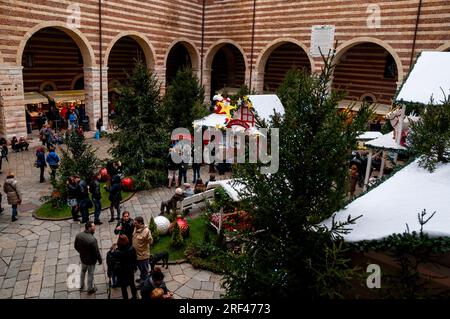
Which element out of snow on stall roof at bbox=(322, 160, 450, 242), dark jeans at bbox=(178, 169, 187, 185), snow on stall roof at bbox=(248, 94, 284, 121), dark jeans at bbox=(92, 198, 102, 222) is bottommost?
dark jeans at bbox=(92, 198, 102, 222)

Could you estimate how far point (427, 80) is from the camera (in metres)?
8.95

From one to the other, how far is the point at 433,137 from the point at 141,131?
9.28m

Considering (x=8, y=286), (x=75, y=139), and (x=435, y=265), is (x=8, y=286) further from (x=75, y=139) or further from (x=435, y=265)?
(x=435, y=265)

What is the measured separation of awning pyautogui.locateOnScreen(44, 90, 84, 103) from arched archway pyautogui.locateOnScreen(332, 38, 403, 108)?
607 inches

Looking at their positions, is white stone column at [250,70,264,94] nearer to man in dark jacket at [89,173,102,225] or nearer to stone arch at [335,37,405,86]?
stone arch at [335,37,405,86]

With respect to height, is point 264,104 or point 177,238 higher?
point 264,104

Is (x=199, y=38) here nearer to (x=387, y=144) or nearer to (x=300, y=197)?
(x=387, y=144)

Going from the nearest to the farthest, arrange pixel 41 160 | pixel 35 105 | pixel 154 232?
pixel 154 232 < pixel 41 160 < pixel 35 105

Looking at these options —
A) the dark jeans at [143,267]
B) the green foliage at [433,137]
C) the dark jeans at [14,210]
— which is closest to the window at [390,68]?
the green foliage at [433,137]

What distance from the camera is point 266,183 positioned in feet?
15.3

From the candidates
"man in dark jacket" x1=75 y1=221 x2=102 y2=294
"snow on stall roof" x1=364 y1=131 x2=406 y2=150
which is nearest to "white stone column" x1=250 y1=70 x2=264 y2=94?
"snow on stall roof" x1=364 y1=131 x2=406 y2=150

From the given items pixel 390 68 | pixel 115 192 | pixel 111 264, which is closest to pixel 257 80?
pixel 390 68

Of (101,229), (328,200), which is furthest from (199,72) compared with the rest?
(328,200)

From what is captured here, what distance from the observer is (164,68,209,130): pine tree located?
15094 mm
